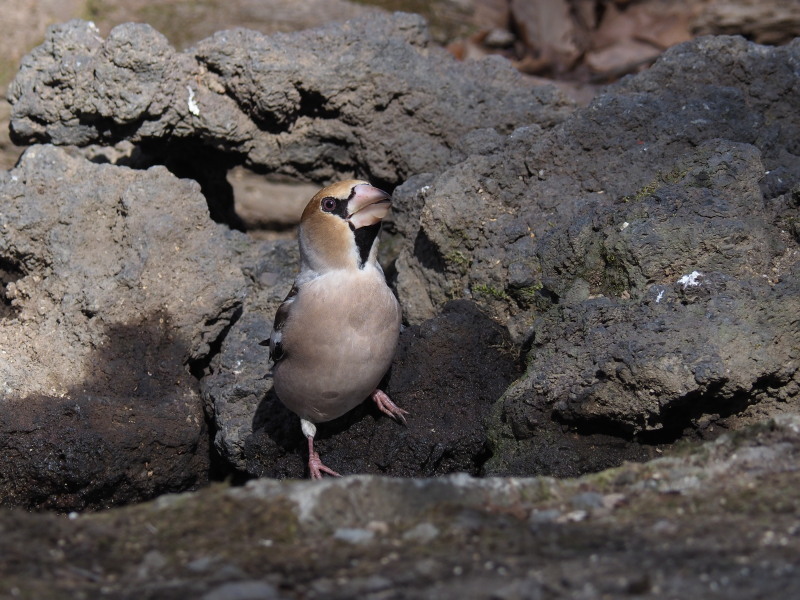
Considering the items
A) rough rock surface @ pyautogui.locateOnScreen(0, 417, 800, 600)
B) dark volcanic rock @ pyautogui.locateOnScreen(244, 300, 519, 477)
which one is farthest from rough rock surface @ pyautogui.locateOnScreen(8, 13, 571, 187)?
rough rock surface @ pyautogui.locateOnScreen(0, 417, 800, 600)

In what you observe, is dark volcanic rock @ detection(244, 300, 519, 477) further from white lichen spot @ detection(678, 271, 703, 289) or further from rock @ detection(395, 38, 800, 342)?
white lichen spot @ detection(678, 271, 703, 289)

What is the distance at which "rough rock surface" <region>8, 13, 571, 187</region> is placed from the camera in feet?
20.6

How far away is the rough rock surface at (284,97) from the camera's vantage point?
247 inches

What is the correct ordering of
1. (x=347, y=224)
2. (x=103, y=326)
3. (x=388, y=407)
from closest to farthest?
(x=347, y=224)
(x=388, y=407)
(x=103, y=326)

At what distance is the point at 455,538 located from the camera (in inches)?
128

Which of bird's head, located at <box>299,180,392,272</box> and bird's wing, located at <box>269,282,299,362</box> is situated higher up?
bird's head, located at <box>299,180,392,272</box>

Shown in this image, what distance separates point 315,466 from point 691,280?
2.20 m

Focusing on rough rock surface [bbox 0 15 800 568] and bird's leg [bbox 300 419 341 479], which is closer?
rough rock surface [bbox 0 15 800 568]

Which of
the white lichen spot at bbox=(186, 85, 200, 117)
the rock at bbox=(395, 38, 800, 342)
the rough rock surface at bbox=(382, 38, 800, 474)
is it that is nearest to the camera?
the rough rock surface at bbox=(382, 38, 800, 474)

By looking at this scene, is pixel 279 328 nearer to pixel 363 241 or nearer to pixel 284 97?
pixel 363 241

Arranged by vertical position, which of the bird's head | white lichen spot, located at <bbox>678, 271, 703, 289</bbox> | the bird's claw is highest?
the bird's head

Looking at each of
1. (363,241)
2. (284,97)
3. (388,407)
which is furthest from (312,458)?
(284,97)

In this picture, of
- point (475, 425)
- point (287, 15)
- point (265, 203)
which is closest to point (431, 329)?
point (475, 425)

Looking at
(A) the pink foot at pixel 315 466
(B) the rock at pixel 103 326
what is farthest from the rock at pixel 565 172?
(B) the rock at pixel 103 326
